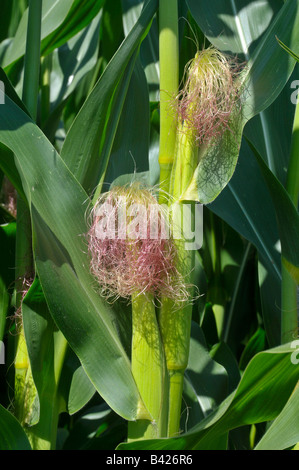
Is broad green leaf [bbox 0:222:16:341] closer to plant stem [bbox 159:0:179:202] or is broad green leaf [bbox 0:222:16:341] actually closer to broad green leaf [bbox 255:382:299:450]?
plant stem [bbox 159:0:179:202]

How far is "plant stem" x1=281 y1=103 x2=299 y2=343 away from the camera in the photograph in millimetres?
971

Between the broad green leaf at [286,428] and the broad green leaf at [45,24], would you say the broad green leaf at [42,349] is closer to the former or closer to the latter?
the broad green leaf at [286,428]

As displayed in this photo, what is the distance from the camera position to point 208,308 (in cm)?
132

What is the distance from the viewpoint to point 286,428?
2.45ft

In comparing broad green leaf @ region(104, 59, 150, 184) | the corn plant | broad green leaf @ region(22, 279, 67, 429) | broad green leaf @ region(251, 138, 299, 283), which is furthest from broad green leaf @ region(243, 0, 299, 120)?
broad green leaf @ region(22, 279, 67, 429)

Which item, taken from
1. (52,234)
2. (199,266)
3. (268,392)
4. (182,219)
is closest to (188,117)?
(182,219)

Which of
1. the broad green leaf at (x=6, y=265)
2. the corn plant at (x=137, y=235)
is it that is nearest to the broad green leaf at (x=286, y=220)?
the corn plant at (x=137, y=235)

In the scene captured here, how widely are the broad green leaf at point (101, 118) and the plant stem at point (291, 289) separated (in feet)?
1.04

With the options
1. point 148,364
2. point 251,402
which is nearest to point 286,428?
point 251,402

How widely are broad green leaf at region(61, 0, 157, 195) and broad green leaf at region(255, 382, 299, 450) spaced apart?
483mm

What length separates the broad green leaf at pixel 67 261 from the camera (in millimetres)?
819

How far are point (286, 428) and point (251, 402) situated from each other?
0.07 m

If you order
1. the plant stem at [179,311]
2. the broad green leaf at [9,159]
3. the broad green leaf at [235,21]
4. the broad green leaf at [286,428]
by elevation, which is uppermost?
the broad green leaf at [235,21]

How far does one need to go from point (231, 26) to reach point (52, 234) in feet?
1.89
